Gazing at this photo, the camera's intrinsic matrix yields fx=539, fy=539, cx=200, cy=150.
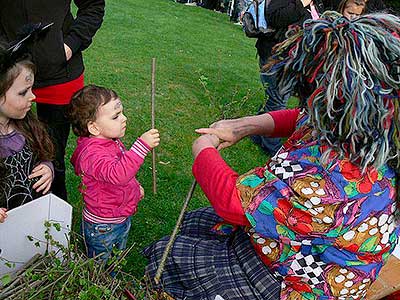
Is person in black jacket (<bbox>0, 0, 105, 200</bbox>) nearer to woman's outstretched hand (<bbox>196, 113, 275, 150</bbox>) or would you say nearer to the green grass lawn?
the green grass lawn

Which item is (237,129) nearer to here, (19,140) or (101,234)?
(101,234)

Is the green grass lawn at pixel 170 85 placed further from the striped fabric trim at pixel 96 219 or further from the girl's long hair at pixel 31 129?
the girl's long hair at pixel 31 129

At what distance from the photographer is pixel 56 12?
2.63 meters

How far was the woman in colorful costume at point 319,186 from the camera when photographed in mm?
1534

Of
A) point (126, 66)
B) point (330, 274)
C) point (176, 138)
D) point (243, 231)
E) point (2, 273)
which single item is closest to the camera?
point (330, 274)

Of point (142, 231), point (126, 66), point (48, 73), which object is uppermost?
point (48, 73)

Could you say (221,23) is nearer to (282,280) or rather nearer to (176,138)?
(176,138)

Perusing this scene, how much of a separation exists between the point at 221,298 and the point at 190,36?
7.54m

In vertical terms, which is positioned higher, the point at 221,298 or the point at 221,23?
the point at 221,298

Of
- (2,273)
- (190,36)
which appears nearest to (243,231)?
(2,273)

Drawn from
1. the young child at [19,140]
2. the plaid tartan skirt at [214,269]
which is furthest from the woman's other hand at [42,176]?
the plaid tartan skirt at [214,269]

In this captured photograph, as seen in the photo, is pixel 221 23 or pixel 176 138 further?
pixel 221 23

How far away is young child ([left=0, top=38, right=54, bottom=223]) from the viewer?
2.18 metres

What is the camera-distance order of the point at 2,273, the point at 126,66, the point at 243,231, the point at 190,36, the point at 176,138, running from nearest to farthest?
1. the point at 2,273
2. the point at 243,231
3. the point at 176,138
4. the point at 126,66
5. the point at 190,36
